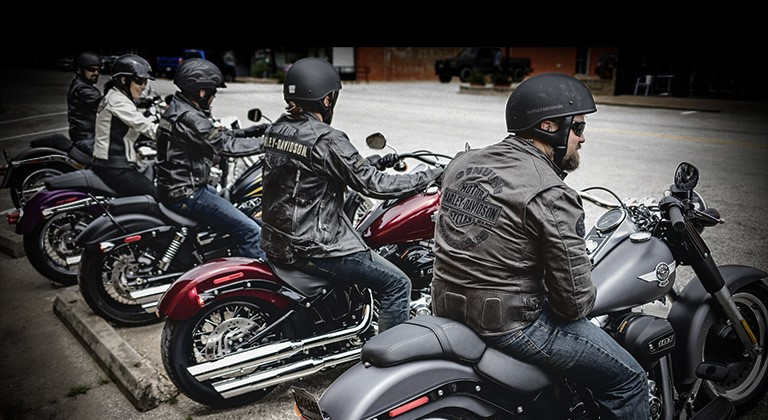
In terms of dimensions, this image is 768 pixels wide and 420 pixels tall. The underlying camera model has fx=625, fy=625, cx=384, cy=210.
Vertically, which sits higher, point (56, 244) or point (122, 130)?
point (122, 130)

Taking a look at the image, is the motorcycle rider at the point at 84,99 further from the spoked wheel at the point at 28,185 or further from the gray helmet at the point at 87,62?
the spoked wheel at the point at 28,185

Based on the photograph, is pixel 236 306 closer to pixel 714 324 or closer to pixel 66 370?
pixel 66 370

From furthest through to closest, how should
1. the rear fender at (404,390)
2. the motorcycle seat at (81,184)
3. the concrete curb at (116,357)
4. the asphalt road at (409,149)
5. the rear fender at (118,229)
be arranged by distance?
the motorcycle seat at (81,184), the rear fender at (118,229), the asphalt road at (409,149), the concrete curb at (116,357), the rear fender at (404,390)

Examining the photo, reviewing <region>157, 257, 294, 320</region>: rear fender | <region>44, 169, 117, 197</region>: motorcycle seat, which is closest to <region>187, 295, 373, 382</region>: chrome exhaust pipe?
<region>157, 257, 294, 320</region>: rear fender

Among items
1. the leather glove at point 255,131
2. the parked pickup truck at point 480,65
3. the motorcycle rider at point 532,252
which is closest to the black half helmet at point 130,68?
the leather glove at point 255,131

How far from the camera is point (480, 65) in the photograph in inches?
1294

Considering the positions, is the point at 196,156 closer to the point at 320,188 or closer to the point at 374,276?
the point at 320,188

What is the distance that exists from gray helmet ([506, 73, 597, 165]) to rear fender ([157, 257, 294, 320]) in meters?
1.64

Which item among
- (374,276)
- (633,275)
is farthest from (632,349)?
(374,276)

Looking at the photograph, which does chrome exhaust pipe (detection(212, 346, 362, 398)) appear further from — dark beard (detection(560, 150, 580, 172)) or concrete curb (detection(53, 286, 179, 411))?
dark beard (detection(560, 150, 580, 172))

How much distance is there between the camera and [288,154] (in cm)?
325

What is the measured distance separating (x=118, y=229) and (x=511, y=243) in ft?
10.6

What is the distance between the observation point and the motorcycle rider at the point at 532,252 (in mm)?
2186

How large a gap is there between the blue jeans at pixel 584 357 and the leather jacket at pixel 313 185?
1206 mm
